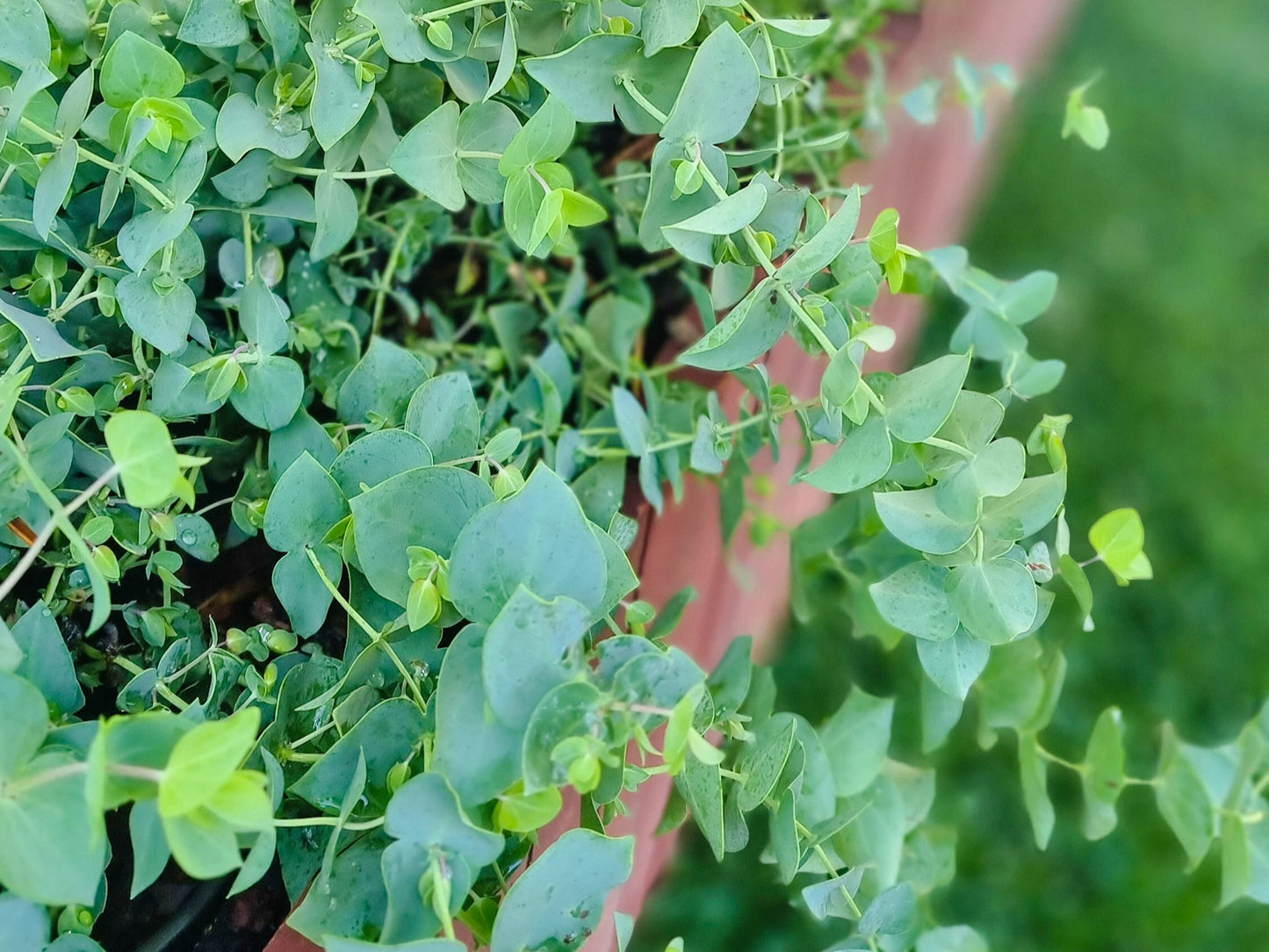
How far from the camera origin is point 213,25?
36 cm

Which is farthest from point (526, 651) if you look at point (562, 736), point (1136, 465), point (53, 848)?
point (1136, 465)

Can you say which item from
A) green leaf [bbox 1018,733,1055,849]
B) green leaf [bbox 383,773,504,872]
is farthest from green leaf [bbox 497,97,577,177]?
green leaf [bbox 1018,733,1055,849]

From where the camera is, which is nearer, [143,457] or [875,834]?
[143,457]

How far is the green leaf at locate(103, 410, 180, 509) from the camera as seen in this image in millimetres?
273

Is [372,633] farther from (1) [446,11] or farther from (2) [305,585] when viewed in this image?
(1) [446,11]

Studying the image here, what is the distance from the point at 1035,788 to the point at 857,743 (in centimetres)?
9

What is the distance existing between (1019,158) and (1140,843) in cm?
101

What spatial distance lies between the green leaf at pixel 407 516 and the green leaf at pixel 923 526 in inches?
5.4

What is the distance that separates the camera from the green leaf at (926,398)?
1.07 feet

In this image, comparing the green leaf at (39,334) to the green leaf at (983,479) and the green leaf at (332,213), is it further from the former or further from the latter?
the green leaf at (983,479)

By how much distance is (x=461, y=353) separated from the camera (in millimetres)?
501

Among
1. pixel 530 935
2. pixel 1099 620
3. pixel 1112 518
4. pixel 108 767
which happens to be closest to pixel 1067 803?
pixel 1099 620

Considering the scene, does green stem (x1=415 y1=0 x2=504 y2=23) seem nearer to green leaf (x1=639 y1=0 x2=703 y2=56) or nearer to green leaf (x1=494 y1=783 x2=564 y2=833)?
green leaf (x1=639 y1=0 x2=703 y2=56)

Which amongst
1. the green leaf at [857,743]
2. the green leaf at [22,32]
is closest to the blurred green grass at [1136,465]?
the green leaf at [857,743]
